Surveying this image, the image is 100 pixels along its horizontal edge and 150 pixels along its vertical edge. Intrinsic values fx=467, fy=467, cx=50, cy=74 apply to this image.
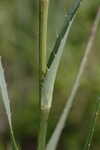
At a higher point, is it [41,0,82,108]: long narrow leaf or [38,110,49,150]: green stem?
[41,0,82,108]: long narrow leaf

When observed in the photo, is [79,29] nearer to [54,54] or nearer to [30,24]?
[30,24]

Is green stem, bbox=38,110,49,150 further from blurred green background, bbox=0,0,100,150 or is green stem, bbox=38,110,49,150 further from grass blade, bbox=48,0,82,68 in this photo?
blurred green background, bbox=0,0,100,150

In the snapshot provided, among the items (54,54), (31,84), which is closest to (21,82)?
(31,84)

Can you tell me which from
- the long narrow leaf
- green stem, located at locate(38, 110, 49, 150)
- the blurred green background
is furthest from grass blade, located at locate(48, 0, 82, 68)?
the blurred green background

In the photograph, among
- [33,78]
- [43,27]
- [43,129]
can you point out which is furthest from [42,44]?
[33,78]

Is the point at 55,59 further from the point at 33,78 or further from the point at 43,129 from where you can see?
the point at 33,78

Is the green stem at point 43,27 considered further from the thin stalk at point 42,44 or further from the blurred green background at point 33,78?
the blurred green background at point 33,78
